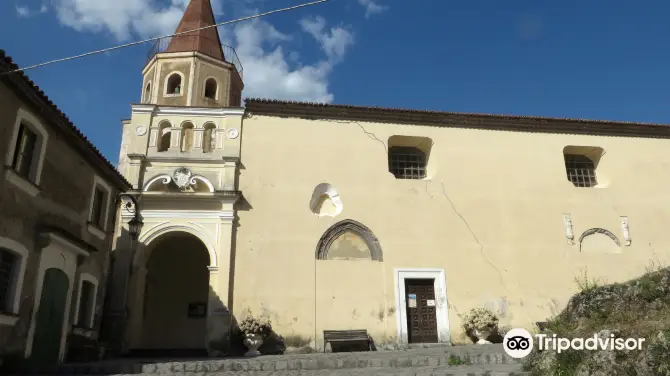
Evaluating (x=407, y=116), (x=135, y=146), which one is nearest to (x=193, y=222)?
(x=135, y=146)

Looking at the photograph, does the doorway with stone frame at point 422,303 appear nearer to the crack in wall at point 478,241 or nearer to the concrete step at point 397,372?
the crack in wall at point 478,241

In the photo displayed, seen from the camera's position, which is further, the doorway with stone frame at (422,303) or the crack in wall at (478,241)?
the crack in wall at (478,241)

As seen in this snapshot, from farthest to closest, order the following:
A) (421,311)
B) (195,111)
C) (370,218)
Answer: (195,111) → (370,218) → (421,311)

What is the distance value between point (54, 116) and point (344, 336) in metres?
9.13

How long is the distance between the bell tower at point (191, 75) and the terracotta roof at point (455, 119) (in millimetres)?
4673

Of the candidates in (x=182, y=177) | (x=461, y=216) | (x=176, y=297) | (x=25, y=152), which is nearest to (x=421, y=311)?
(x=461, y=216)

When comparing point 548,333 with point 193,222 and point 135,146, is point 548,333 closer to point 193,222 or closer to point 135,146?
point 193,222

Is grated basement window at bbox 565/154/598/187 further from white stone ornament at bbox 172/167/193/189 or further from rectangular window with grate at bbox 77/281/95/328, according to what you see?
rectangular window with grate at bbox 77/281/95/328

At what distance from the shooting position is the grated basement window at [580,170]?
18859 mm

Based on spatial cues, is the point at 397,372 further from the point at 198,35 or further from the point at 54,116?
the point at 198,35

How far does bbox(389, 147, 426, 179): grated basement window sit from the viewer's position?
58.3ft

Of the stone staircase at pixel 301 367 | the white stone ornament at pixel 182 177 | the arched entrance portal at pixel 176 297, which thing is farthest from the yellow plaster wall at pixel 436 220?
the stone staircase at pixel 301 367

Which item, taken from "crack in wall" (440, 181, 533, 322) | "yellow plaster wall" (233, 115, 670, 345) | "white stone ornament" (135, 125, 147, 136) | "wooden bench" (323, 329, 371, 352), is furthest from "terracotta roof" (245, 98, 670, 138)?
"wooden bench" (323, 329, 371, 352)

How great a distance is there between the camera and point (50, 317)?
10.2 metres
